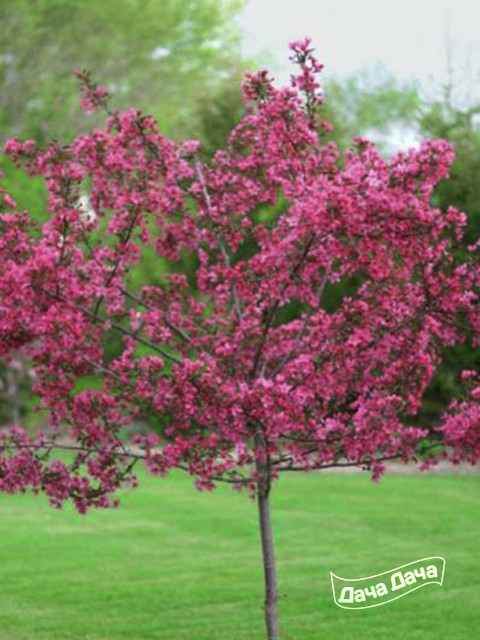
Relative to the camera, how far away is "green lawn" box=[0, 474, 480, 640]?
9.20m

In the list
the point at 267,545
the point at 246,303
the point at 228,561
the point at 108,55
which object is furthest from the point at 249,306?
the point at 108,55

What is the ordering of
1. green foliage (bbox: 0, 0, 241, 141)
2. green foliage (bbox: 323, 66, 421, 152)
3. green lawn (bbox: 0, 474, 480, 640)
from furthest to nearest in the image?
green foliage (bbox: 323, 66, 421, 152)
green foliage (bbox: 0, 0, 241, 141)
green lawn (bbox: 0, 474, 480, 640)

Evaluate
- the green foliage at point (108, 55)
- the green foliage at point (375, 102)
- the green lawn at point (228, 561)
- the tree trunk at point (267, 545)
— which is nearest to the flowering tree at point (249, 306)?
the tree trunk at point (267, 545)

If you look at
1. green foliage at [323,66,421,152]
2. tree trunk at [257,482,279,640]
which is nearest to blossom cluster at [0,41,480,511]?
tree trunk at [257,482,279,640]

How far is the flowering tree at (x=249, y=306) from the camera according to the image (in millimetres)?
7059

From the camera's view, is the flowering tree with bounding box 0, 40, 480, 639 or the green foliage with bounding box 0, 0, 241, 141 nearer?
the flowering tree with bounding box 0, 40, 480, 639

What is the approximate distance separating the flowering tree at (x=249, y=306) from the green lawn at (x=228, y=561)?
5.45 ft

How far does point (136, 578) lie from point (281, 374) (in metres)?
4.74

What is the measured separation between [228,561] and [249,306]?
5307 mm

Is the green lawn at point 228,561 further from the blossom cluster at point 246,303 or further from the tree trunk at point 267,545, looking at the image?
the blossom cluster at point 246,303

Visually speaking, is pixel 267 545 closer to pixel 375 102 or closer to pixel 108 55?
pixel 108 55

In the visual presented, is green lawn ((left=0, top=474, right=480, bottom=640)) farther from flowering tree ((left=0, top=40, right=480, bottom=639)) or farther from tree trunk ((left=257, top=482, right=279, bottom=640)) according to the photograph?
flowering tree ((left=0, top=40, right=480, bottom=639))

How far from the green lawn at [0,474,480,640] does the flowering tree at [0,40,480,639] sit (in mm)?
Answer: 1660

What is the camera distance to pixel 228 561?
1215cm
